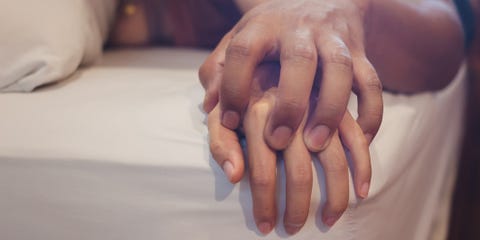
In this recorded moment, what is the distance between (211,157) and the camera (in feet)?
1.65

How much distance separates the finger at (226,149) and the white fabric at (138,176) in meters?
0.02

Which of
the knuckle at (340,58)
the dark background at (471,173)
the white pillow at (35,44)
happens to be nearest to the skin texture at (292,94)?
the knuckle at (340,58)

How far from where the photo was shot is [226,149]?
48 cm

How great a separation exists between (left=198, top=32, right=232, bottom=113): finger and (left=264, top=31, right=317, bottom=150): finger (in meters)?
0.10

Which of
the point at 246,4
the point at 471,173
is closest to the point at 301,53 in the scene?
the point at 246,4

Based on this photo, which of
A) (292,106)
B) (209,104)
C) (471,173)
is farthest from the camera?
(471,173)

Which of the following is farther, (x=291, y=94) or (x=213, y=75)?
(x=213, y=75)

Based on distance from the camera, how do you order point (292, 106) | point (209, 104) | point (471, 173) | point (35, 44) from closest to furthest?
point (292, 106)
point (209, 104)
point (35, 44)
point (471, 173)

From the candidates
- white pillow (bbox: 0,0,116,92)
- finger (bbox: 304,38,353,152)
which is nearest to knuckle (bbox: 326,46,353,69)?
finger (bbox: 304,38,353,152)

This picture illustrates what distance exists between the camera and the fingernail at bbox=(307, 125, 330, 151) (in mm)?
465

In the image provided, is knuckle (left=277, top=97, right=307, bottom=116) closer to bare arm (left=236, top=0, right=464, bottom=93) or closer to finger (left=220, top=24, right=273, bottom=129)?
finger (left=220, top=24, right=273, bottom=129)

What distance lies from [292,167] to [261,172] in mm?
29

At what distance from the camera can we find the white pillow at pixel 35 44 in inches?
26.1

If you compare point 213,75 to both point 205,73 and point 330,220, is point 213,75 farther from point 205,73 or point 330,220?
point 330,220
